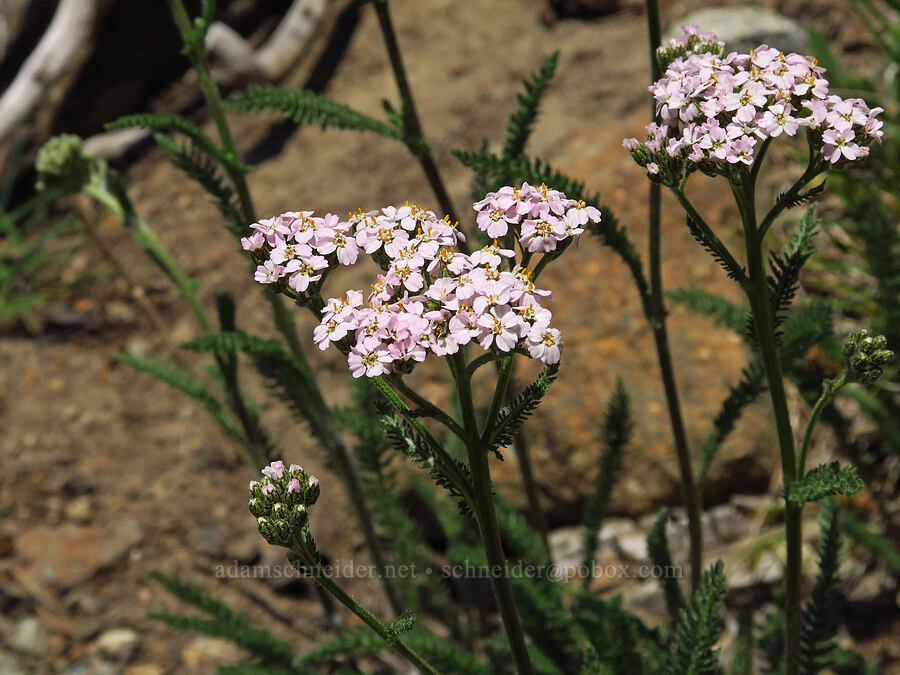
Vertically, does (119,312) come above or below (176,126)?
above

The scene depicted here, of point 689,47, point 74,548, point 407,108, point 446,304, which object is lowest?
point 446,304

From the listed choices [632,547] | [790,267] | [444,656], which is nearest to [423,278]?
[790,267]

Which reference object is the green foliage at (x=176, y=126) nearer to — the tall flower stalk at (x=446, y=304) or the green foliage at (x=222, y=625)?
the tall flower stalk at (x=446, y=304)

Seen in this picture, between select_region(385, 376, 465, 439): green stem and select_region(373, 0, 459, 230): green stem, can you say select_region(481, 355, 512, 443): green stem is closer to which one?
select_region(385, 376, 465, 439): green stem

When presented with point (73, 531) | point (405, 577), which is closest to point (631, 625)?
point (405, 577)

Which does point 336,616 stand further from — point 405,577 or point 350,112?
point 350,112

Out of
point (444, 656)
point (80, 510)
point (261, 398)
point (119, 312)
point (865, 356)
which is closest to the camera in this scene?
point (865, 356)

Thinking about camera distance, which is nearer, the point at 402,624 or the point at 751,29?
the point at 402,624

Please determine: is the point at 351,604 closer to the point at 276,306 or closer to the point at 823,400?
the point at 823,400
